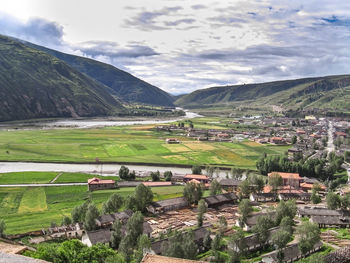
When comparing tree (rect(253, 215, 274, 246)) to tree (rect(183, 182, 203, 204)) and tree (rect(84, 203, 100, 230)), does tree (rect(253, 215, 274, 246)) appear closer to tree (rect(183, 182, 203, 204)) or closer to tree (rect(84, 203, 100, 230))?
tree (rect(183, 182, 203, 204))

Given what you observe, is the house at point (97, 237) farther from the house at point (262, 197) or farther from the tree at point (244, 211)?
the house at point (262, 197)

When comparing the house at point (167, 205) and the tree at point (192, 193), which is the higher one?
the tree at point (192, 193)

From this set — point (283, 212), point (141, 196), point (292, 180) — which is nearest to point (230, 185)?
point (292, 180)

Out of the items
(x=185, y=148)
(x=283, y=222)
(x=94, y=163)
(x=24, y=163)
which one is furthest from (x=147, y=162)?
(x=283, y=222)

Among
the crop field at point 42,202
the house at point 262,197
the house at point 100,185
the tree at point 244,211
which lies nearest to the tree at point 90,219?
the crop field at point 42,202

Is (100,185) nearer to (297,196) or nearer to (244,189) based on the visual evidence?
(244,189)

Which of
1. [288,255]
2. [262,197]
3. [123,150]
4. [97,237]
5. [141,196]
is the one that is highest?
[123,150]

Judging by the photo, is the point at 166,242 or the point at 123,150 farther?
the point at 123,150
